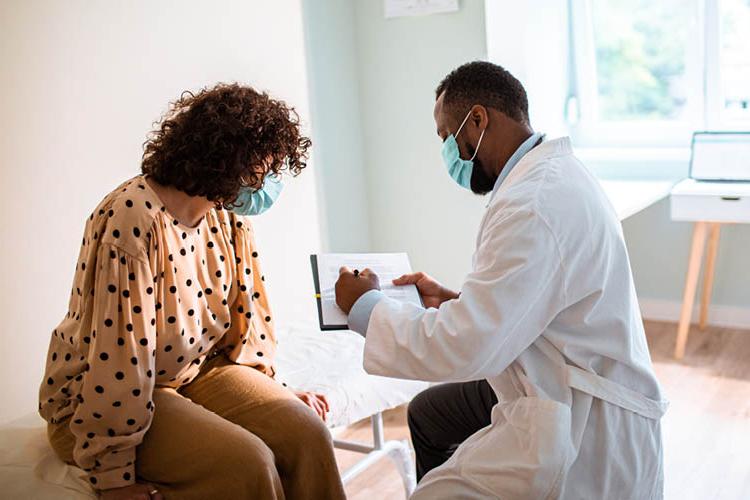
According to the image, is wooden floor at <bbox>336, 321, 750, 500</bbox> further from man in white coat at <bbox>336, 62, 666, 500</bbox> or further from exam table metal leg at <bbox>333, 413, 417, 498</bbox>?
man in white coat at <bbox>336, 62, 666, 500</bbox>

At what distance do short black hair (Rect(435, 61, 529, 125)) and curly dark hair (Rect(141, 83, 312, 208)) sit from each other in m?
0.33

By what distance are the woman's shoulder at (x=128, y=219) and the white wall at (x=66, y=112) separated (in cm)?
47

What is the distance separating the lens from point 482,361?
1602mm

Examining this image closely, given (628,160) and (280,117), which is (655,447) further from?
(628,160)

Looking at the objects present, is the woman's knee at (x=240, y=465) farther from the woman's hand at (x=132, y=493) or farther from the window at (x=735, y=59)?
the window at (x=735, y=59)

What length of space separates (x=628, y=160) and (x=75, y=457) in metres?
3.12

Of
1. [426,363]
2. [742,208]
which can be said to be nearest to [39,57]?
[426,363]

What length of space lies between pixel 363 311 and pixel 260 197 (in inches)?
16.1

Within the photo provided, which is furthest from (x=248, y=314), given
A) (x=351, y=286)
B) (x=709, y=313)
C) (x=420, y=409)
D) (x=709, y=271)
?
(x=709, y=313)

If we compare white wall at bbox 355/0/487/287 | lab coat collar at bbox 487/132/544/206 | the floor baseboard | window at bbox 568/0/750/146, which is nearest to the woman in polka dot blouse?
lab coat collar at bbox 487/132/544/206

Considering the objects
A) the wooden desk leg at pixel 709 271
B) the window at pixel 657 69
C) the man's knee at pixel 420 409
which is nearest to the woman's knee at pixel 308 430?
the man's knee at pixel 420 409

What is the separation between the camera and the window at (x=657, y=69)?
13.7 ft

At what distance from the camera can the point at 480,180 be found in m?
1.93

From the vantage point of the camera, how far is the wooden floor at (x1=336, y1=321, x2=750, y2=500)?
2.75 metres
